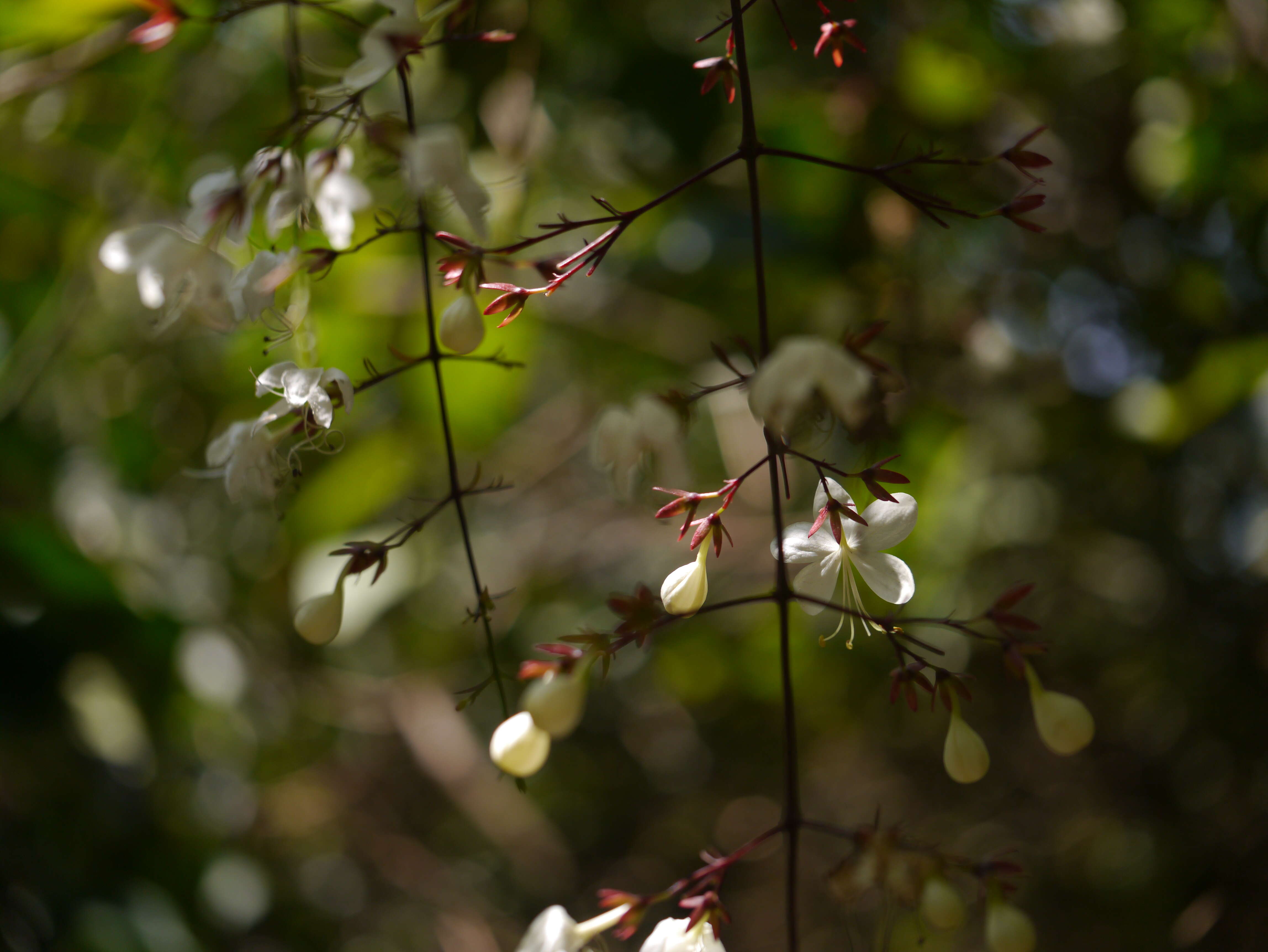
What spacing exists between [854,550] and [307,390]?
1.09 feet

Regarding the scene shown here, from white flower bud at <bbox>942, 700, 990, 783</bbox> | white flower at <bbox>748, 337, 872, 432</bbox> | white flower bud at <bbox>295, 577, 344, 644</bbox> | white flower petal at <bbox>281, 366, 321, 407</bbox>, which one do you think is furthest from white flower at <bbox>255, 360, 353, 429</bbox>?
white flower bud at <bbox>942, 700, 990, 783</bbox>

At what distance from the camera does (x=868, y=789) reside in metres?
1.55

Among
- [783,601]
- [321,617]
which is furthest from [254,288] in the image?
[783,601]

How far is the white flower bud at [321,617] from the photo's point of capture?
1.77 ft

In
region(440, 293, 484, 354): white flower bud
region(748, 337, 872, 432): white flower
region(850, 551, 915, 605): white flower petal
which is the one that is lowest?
region(850, 551, 915, 605): white flower petal

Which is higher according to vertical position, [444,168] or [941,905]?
[444,168]

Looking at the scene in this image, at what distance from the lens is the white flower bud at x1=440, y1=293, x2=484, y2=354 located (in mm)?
474

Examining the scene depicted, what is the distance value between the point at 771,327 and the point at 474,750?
85cm

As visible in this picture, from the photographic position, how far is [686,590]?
0.46 meters

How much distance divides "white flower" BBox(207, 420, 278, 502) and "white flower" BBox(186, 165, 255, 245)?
0.11 m

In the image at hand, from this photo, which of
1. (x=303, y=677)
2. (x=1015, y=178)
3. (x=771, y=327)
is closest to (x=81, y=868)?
(x=303, y=677)

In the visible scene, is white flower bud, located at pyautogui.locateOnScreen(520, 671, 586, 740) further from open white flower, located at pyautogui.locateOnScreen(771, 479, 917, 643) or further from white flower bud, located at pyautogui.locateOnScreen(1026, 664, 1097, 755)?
white flower bud, located at pyautogui.locateOnScreen(1026, 664, 1097, 755)

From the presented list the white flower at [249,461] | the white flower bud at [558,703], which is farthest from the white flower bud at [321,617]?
the white flower bud at [558,703]

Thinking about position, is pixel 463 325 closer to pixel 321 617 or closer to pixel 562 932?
pixel 321 617
